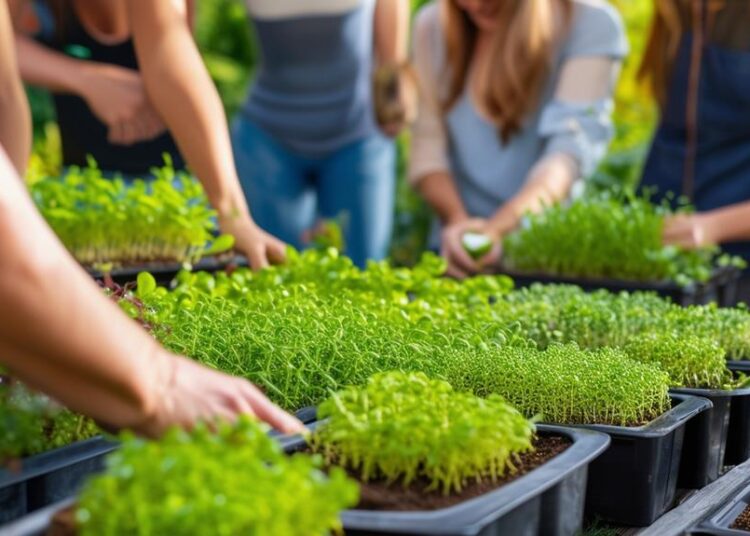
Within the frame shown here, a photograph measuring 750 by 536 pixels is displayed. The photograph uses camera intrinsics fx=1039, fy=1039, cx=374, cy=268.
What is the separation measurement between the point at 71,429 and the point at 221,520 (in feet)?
1.88

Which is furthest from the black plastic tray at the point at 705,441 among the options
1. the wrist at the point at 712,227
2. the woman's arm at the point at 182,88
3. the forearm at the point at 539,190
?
the forearm at the point at 539,190

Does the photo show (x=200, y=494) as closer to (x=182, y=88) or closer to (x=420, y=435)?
(x=420, y=435)

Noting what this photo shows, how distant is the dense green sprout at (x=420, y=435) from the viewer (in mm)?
1122

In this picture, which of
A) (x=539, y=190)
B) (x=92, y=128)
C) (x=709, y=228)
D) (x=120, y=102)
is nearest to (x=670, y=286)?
(x=709, y=228)

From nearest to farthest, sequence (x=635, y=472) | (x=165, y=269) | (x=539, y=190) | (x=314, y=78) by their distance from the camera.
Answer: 1. (x=635, y=472)
2. (x=165, y=269)
3. (x=539, y=190)
4. (x=314, y=78)

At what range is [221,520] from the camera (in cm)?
78

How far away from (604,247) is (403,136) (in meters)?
5.03

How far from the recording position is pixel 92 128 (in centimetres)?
317

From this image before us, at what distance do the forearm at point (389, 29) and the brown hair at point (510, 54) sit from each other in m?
0.16

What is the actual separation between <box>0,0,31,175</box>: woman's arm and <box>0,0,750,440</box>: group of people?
0.67 meters

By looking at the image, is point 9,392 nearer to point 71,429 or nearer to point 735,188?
point 71,429

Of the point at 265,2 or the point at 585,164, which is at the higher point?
the point at 265,2

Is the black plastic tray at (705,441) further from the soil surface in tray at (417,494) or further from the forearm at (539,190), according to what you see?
the forearm at (539,190)

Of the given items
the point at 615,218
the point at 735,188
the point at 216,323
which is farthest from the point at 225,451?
the point at 735,188
